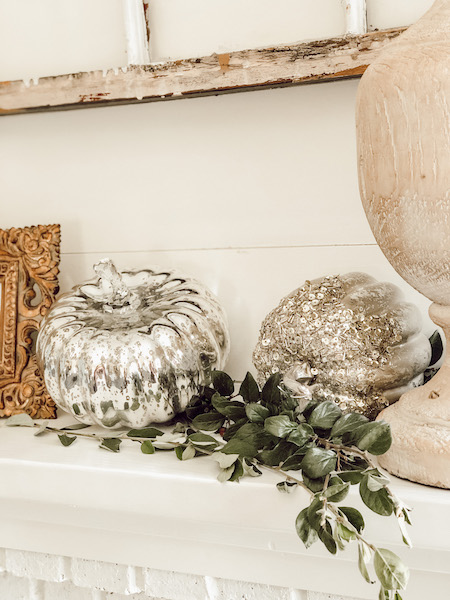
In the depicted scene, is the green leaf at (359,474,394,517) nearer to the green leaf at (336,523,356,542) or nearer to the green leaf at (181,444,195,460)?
the green leaf at (336,523,356,542)

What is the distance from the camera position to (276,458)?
0.58m

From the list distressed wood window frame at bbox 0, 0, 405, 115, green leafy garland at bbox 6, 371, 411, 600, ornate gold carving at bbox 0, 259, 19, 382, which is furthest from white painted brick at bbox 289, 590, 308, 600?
distressed wood window frame at bbox 0, 0, 405, 115

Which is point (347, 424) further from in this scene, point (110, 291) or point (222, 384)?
point (110, 291)

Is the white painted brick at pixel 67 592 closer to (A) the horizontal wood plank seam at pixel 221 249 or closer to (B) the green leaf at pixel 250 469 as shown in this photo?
(B) the green leaf at pixel 250 469

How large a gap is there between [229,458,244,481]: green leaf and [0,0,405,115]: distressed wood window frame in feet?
1.41

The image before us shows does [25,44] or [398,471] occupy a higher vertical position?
[25,44]

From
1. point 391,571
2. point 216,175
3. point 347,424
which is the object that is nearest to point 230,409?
point 347,424

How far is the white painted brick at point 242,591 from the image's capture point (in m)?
0.67

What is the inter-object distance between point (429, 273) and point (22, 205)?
64 cm

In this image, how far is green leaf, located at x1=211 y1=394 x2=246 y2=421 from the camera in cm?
65

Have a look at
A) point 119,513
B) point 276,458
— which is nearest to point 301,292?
point 276,458

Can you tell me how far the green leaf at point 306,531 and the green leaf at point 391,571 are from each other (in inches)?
2.0

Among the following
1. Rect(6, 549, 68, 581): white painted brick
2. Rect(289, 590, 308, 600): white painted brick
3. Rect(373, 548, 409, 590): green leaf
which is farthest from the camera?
Rect(6, 549, 68, 581): white painted brick

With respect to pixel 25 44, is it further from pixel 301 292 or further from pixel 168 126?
pixel 301 292
